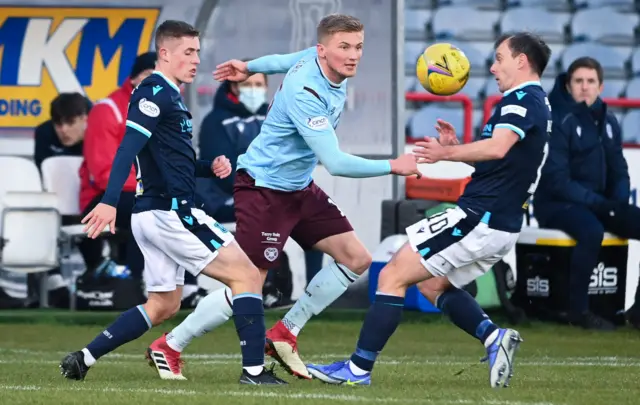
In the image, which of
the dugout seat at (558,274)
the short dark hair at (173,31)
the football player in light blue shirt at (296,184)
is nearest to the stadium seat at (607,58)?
the dugout seat at (558,274)

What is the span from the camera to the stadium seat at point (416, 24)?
1734 centimetres

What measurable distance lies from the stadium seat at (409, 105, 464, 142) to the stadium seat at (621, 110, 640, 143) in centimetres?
178

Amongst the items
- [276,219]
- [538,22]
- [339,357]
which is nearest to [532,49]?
[276,219]

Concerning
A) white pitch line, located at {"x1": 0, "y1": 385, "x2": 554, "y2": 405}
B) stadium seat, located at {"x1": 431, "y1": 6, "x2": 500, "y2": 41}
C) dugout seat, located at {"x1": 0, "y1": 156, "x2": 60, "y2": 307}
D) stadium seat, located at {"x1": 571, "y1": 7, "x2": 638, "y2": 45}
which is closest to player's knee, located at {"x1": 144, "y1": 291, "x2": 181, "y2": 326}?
white pitch line, located at {"x1": 0, "y1": 385, "x2": 554, "y2": 405}

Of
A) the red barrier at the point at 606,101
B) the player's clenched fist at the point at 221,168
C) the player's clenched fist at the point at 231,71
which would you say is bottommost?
the red barrier at the point at 606,101

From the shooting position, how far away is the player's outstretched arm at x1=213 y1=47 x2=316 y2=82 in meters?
8.07

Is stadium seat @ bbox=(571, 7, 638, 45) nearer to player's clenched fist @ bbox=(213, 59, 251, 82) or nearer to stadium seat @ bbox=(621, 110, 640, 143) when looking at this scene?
stadium seat @ bbox=(621, 110, 640, 143)

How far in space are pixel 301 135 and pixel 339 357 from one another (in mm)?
2467

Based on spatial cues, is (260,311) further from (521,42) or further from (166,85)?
(521,42)

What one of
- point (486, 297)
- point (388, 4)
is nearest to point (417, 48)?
point (388, 4)

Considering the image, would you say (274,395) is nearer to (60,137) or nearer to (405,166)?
(405,166)

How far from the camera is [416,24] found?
57.1 ft

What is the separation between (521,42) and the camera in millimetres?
7277

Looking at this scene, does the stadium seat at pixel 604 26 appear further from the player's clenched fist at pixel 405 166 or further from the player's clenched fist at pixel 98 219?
the player's clenched fist at pixel 98 219
